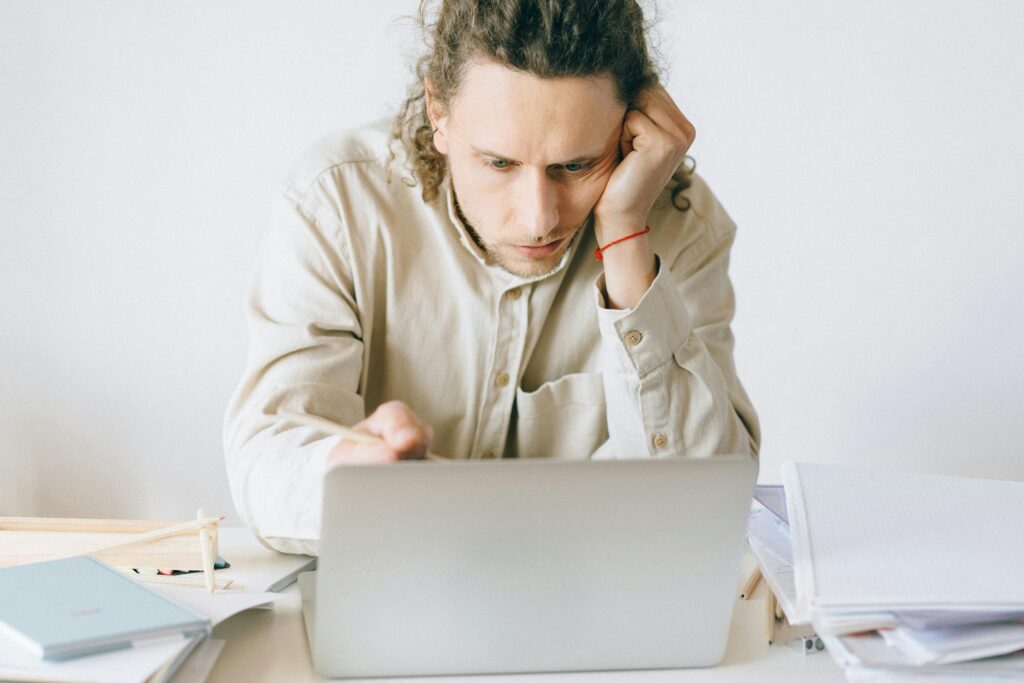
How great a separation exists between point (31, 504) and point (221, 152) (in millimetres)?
823

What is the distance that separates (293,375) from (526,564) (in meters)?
0.56

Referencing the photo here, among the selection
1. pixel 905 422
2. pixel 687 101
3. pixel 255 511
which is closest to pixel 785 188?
pixel 687 101

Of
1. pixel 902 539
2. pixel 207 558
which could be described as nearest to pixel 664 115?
pixel 902 539

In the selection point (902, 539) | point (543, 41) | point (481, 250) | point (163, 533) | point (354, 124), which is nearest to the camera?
point (902, 539)

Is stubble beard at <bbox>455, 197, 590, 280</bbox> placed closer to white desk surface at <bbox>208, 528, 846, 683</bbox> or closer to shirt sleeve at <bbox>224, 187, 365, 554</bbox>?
shirt sleeve at <bbox>224, 187, 365, 554</bbox>

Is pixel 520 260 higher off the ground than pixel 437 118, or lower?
lower

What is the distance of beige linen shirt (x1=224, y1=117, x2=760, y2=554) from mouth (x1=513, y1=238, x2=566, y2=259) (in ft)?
0.20

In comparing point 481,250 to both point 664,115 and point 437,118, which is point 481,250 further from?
point 664,115

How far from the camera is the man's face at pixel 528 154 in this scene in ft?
3.96

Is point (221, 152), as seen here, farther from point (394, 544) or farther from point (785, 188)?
point (394, 544)

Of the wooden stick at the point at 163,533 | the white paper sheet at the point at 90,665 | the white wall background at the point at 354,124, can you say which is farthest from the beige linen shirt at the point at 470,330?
the white wall background at the point at 354,124

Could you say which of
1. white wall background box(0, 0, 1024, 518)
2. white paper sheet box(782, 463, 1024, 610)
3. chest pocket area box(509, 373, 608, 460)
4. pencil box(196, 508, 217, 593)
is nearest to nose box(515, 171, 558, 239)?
chest pocket area box(509, 373, 608, 460)

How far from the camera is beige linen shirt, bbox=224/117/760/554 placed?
129cm

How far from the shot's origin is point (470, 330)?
1438 millimetres
